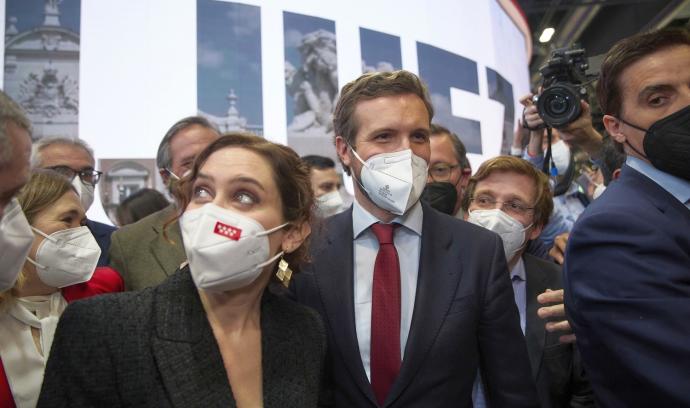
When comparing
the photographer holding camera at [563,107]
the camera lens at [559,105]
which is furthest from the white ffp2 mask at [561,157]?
the camera lens at [559,105]

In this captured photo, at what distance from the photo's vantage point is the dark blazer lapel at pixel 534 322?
6.72 ft

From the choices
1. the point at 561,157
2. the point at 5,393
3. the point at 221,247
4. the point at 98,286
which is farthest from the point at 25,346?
the point at 561,157

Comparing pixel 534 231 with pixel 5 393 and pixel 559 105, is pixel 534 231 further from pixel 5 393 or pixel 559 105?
pixel 5 393

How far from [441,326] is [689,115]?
0.95 m

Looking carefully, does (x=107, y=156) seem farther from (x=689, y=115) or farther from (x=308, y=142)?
(x=689, y=115)

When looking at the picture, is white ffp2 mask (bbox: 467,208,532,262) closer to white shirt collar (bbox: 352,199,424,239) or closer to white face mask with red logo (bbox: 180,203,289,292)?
white shirt collar (bbox: 352,199,424,239)

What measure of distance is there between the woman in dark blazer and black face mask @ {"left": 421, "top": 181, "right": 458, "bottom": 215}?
104 centimetres

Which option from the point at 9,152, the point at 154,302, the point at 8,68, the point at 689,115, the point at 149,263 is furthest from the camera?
the point at 8,68

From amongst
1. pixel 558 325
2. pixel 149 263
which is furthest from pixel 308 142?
pixel 558 325

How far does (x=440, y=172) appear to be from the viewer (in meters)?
2.88

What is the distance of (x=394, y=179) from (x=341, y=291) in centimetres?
42

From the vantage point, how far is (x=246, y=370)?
4.67 ft

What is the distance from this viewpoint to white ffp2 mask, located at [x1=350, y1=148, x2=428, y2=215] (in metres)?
1.73

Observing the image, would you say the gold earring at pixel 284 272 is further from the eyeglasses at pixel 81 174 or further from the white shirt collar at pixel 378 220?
the eyeglasses at pixel 81 174
